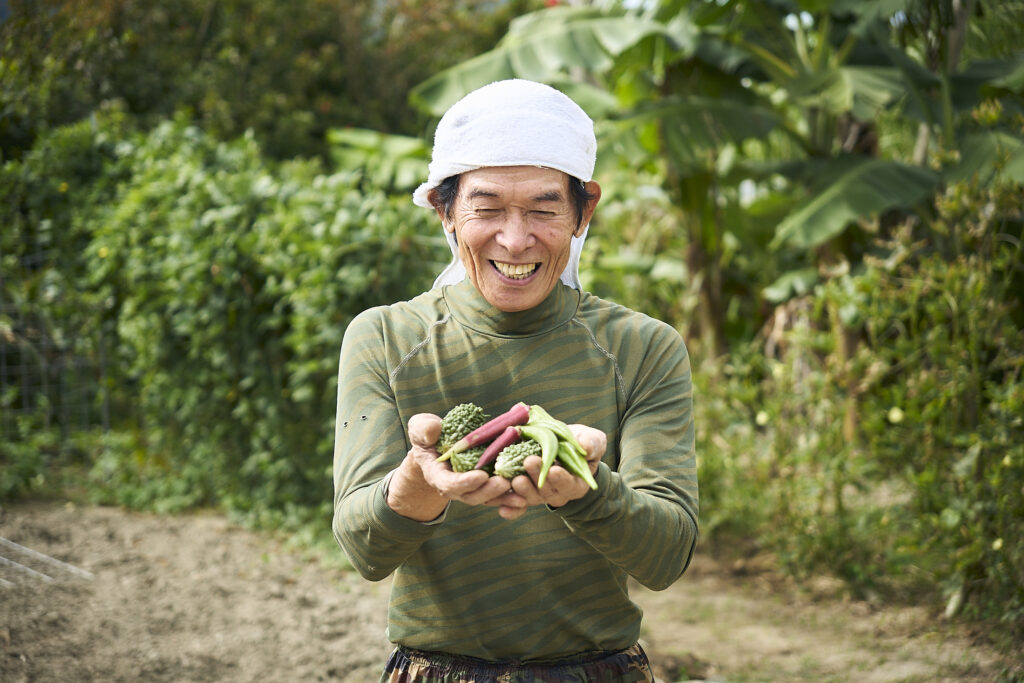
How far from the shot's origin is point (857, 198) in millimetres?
5668

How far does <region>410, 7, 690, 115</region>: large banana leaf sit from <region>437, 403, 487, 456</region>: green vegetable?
5.17 meters

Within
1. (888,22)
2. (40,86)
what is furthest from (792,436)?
(40,86)

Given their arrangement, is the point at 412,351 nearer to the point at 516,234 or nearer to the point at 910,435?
the point at 516,234

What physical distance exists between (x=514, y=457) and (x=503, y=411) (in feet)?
1.10

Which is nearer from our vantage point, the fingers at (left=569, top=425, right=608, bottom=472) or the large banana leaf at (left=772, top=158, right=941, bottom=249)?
the fingers at (left=569, top=425, right=608, bottom=472)

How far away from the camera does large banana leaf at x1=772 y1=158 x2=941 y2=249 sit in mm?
5605

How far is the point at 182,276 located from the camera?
5.75m

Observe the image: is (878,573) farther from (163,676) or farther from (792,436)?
(163,676)

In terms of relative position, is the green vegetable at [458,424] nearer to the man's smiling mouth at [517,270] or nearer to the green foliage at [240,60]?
the man's smiling mouth at [517,270]

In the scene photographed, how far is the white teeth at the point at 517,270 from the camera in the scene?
1.80 meters

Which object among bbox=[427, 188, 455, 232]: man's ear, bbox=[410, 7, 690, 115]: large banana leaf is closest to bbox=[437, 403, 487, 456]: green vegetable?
bbox=[427, 188, 455, 232]: man's ear

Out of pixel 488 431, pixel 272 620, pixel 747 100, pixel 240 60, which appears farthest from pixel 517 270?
pixel 240 60

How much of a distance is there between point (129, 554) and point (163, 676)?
64.2 inches

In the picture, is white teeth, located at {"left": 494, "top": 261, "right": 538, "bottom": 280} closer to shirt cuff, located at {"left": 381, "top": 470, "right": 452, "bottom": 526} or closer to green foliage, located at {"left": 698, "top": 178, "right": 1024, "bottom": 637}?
shirt cuff, located at {"left": 381, "top": 470, "right": 452, "bottom": 526}
